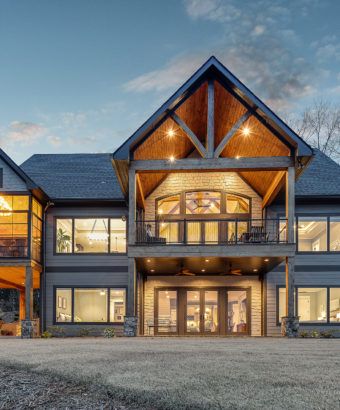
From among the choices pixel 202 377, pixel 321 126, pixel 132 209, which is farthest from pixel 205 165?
pixel 321 126

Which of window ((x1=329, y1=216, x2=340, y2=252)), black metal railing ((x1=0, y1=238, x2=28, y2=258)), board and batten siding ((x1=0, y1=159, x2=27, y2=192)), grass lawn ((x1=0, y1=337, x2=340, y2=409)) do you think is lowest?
grass lawn ((x1=0, y1=337, x2=340, y2=409))

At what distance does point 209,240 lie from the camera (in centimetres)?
1962

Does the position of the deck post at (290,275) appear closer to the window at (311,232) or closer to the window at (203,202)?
the window at (311,232)

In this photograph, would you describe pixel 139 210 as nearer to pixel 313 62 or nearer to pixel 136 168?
pixel 136 168

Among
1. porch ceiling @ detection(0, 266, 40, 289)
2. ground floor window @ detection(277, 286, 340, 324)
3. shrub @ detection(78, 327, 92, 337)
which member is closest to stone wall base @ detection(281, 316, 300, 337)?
ground floor window @ detection(277, 286, 340, 324)

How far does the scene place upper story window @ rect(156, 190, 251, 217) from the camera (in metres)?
19.9

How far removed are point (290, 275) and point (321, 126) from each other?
22.0 metres

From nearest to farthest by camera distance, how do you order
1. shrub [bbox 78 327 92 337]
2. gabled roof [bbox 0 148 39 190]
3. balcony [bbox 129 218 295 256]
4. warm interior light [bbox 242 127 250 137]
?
balcony [bbox 129 218 295 256] → warm interior light [bbox 242 127 250 137] → gabled roof [bbox 0 148 39 190] → shrub [bbox 78 327 92 337]

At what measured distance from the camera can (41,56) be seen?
1041 inches

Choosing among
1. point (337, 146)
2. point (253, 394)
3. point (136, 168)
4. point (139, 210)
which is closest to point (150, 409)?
point (253, 394)

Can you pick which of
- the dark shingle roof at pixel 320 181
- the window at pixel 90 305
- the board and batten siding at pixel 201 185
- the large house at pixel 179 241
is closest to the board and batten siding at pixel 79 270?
the large house at pixel 179 241

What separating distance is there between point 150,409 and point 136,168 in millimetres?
12415

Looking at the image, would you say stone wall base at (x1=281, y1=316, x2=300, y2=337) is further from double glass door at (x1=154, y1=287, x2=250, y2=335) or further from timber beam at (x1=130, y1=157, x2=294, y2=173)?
timber beam at (x1=130, y1=157, x2=294, y2=173)

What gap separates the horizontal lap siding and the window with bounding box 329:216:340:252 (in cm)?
32
